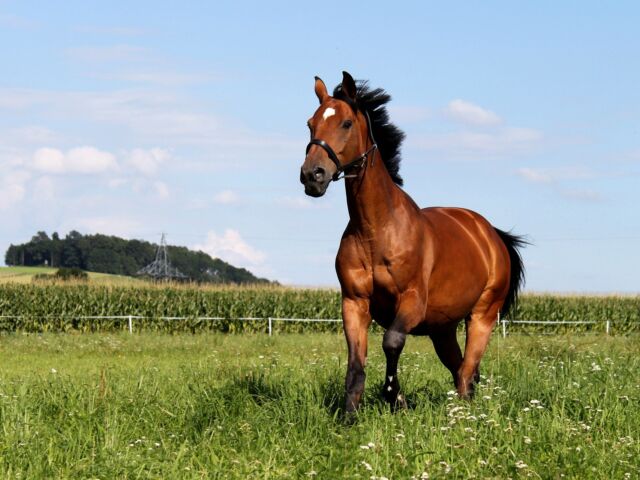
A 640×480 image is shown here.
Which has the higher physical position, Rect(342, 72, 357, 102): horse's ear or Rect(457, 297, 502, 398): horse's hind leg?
Rect(342, 72, 357, 102): horse's ear

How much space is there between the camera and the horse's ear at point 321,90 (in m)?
7.66

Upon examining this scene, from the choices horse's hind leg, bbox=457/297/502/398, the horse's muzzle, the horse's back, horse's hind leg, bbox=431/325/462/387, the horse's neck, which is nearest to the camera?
the horse's muzzle

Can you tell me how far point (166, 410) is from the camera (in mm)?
7809

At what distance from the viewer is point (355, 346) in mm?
7383

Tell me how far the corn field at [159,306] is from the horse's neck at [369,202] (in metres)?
29.1

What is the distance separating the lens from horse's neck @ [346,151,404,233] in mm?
7629

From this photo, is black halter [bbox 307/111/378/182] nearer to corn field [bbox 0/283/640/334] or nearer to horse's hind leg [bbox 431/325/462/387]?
horse's hind leg [bbox 431/325/462/387]

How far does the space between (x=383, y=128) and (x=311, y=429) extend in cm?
289

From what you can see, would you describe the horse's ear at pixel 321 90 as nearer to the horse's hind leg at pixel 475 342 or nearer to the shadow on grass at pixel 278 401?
the shadow on grass at pixel 278 401

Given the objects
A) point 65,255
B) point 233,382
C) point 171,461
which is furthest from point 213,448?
point 65,255

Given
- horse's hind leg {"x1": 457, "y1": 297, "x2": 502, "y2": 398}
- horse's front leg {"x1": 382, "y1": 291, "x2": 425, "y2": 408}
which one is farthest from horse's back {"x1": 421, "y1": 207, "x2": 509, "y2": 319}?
horse's front leg {"x1": 382, "y1": 291, "x2": 425, "y2": 408}

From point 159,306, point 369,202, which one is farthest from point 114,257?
point 369,202

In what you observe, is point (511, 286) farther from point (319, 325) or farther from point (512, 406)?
point (319, 325)

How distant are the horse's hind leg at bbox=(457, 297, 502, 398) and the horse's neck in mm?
2369
